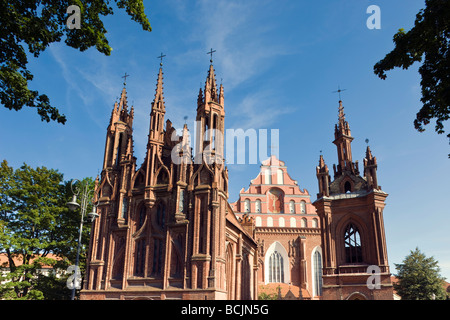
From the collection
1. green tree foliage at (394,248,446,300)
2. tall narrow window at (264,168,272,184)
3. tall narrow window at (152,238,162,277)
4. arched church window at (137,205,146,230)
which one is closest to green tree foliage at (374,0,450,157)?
tall narrow window at (152,238,162,277)

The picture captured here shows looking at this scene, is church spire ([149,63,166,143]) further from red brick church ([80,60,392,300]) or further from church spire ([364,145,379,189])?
church spire ([364,145,379,189])

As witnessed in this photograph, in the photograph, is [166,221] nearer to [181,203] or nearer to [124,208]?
[181,203]

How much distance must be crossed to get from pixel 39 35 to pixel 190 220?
17.7m

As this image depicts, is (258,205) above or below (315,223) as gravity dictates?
above

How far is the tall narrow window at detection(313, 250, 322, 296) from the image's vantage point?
48.1 m

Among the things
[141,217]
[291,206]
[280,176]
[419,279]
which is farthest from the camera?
[280,176]

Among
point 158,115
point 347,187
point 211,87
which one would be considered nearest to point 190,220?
point 158,115

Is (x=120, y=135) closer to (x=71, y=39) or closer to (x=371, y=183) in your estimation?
(x=71, y=39)

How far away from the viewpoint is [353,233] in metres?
33.8

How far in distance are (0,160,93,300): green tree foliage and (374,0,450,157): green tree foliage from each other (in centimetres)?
3107

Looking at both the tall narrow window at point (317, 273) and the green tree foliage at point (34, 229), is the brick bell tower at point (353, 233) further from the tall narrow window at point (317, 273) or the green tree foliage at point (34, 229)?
the green tree foliage at point (34, 229)

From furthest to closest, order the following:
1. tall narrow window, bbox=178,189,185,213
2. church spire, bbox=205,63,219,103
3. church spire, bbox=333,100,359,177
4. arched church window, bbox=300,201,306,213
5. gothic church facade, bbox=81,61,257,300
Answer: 1. arched church window, bbox=300,201,306,213
2. church spire, bbox=333,100,359,177
3. church spire, bbox=205,63,219,103
4. tall narrow window, bbox=178,189,185,213
5. gothic church facade, bbox=81,61,257,300
